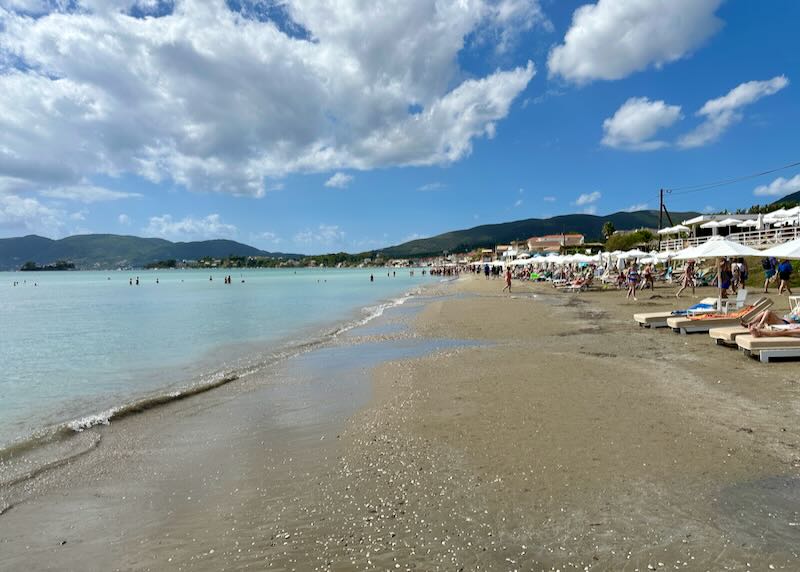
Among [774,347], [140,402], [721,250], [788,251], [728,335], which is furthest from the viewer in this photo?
[721,250]

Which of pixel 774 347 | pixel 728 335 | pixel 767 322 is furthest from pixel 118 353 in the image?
pixel 767 322

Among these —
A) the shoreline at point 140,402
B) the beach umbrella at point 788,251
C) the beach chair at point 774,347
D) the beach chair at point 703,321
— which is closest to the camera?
the shoreline at point 140,402

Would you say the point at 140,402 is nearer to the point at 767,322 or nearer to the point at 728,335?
the point at 728,335

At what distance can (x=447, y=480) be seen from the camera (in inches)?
177

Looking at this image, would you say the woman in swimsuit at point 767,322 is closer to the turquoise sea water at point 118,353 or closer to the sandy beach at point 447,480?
the sandy beach at point 447,480

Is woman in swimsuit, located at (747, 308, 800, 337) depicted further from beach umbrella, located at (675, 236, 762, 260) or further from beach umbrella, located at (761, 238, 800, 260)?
beach umbrella, located at (675, 236, 762, 260)

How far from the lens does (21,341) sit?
1781 cm

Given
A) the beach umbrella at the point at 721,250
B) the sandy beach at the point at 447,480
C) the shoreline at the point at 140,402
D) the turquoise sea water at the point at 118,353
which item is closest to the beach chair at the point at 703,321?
the beach umbrella at the point at 721,250

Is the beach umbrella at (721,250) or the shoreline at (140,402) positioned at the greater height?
the beach umbrella at (721,250)

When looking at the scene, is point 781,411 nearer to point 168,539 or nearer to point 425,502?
point 425,502

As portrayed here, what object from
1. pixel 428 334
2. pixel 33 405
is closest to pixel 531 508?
pixel 33 405

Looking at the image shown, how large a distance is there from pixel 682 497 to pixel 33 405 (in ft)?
34.9

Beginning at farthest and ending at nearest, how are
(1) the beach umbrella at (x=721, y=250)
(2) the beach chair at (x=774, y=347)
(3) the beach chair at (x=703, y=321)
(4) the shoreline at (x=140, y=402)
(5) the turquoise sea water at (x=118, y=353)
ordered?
(1) the beach umbrella at (x=721, y=250) < (3) the beach chair at (x=703, y=321) < (5) the turquoise sea water at (x=118, y=353) < (2) the beach chair at (x=774, y=347) < (4) the shoreline at (x=140, y=402)

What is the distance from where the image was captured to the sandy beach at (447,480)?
11.2ft
